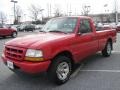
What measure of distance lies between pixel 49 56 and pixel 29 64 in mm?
526

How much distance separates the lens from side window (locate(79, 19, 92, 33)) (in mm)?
6500

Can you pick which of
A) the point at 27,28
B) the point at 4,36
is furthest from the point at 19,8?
the point at 4,36

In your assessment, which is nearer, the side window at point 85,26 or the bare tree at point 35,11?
the side window at point 85,26

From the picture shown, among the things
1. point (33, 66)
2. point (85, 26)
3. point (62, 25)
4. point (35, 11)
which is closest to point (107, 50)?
point (85, 26)

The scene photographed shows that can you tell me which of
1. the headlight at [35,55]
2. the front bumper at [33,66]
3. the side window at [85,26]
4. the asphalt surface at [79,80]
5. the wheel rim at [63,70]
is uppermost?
the side window at [85,26]

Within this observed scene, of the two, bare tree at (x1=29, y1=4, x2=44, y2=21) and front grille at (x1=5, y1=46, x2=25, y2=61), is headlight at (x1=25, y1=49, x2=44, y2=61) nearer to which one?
front grille at (x1=5, y1=46, x2=25, y2=61)

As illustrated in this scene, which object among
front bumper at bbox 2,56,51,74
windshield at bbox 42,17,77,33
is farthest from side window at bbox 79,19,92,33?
front bumper at bbox 2,56,51,74

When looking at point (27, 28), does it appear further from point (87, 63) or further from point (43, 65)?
point (43, 65)

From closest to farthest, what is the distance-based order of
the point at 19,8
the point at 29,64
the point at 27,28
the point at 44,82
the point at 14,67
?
the point at 29,64
the point at 14,67
the point at 44,82
the point at 27,28
the point at 19,8

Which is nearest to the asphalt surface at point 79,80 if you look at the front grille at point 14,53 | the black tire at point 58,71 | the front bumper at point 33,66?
the black tire at point 58,71

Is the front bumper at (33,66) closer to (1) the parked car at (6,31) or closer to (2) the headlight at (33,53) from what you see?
(2) the headlight at (33,53)

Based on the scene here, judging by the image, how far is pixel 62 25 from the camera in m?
6.61

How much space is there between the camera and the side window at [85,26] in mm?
6500

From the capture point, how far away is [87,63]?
8.05m
